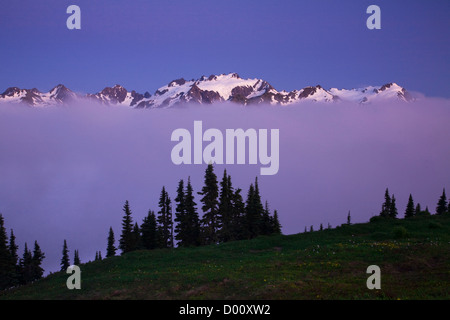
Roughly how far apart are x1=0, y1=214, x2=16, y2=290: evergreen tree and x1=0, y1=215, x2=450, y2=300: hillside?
1001 inches

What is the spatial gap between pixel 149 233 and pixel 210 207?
14373 mm

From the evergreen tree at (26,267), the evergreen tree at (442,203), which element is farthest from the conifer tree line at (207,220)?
the evergreen tree at (442,203)

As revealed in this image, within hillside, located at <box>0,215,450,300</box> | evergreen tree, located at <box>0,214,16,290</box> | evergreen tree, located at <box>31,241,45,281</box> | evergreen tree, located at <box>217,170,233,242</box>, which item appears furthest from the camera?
evergreen tree, located at <box>31,241,45,281</box>

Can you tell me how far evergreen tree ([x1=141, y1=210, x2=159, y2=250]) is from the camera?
2562 inches

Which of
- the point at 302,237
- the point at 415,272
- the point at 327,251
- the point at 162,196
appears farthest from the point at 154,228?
the point at 415,272

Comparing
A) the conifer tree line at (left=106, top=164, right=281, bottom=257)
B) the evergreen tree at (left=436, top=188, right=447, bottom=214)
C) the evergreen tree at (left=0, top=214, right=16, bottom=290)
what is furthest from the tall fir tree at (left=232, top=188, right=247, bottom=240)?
the evergreen tree at (left=436, top=188, right=447, bottom=214)

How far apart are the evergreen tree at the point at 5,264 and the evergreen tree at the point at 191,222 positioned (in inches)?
1231

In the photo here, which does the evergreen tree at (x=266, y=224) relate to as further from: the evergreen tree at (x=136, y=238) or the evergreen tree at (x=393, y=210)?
the evergreen tree at (x=393, y=210)

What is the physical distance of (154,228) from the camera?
6544cm

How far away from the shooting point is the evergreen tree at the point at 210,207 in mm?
61656

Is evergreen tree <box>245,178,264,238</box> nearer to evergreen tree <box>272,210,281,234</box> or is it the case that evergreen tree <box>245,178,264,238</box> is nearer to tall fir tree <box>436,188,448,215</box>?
evergreen tree <box>272,210,281,234</box>

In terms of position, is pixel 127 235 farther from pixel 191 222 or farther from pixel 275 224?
pixel 275 224
